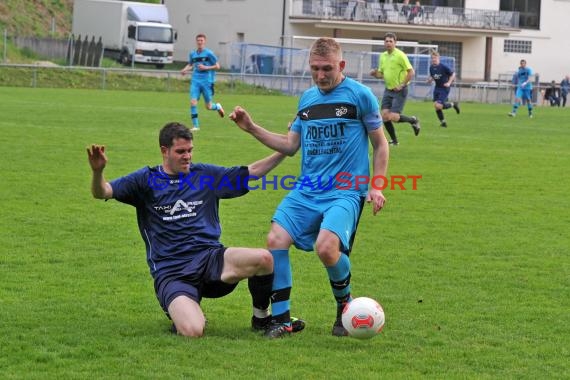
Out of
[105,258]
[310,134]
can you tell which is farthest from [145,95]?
[310,134]

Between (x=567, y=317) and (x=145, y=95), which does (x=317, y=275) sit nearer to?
(x=567, y=317)

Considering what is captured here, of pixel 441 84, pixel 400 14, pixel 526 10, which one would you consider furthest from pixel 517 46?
pixel 441 84

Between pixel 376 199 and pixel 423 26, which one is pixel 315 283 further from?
pixel 423 26

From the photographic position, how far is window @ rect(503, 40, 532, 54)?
61438mm

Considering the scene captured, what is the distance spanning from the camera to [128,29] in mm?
53812

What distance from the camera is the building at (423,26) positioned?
2173 inches

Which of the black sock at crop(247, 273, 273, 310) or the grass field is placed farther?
the black sock at crop(247, 273, 273, 310)

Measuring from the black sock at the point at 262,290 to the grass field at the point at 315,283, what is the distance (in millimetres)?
229

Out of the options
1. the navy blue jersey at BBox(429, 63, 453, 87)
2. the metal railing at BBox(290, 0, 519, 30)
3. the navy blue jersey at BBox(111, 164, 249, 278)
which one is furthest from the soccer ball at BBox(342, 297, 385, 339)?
the metal railing at BBox(290, 0, 519, 30)

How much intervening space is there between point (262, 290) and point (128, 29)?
4871 cm

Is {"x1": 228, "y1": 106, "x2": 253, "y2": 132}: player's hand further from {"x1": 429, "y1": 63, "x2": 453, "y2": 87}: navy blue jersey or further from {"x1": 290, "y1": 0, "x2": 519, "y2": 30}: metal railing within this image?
{"x1": 290, "y1": 0, "x2": 519, "y2": 30}: metal railing

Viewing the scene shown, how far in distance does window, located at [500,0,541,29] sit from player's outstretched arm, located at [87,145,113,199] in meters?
57.9

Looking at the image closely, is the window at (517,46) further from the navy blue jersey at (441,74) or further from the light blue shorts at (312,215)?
the light blue shorts at (312,215)

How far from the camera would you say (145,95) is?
36344 millimetres
